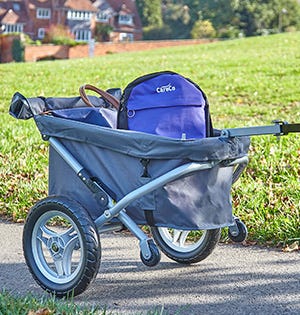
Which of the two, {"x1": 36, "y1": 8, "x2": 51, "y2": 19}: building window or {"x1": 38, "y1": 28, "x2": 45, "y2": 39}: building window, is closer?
{"x1": 38, "y1": 28, "x2": 45, "y2": 39}: building window

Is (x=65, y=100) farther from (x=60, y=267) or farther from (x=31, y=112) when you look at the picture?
(x=60, y=267)

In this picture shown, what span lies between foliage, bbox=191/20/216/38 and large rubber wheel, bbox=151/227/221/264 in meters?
54.2

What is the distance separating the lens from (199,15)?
63.1m

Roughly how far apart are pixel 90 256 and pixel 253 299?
858mm

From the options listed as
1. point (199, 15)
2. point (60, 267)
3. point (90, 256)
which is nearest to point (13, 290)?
point (60, 267)

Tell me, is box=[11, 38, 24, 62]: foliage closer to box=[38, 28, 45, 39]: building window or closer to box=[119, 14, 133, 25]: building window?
box=[38, 28, 45, 39]: building window

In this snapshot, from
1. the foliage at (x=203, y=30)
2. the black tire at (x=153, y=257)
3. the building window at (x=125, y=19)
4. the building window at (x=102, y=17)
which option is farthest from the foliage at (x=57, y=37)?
the black tire at (x=153, y=257)

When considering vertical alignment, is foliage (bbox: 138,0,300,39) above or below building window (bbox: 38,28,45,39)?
above

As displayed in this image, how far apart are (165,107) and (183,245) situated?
105 centimetres

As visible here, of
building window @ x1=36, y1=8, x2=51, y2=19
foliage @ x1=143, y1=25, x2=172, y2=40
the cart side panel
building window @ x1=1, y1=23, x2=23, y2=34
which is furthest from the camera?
building window @ x1=36, y1=8, x2=51, y2=19

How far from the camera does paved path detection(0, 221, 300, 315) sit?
416cm

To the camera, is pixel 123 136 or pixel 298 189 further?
pixel 298 189

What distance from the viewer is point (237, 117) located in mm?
10977

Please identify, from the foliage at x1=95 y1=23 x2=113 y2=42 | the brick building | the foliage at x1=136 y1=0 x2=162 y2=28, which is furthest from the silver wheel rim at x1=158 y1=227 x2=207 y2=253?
the foliage at x1=95 y1=23 x2=113 y2=42
